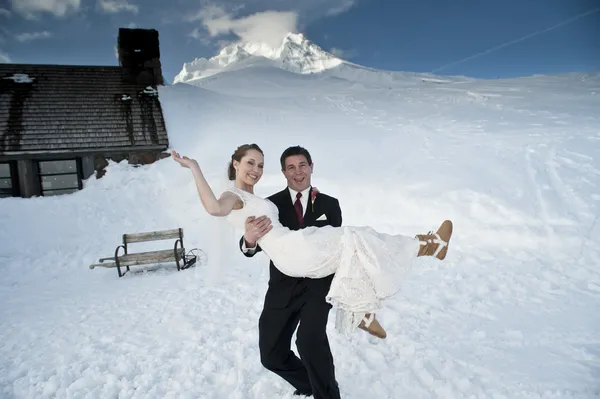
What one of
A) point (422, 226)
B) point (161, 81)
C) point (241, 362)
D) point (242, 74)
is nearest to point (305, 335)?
point (241, 362)

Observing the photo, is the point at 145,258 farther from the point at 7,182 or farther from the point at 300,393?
the point at 7,182

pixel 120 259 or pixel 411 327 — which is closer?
pixel 411 327

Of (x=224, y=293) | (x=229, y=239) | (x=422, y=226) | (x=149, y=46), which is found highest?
(x=149, y=46)

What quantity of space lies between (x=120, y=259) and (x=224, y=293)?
2864 millimetres

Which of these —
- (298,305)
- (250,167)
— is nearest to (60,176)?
(250,167)

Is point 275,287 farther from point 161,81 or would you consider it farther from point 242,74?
point 242,74

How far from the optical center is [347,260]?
222 centimetres

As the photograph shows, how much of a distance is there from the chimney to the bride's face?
14.9 metres

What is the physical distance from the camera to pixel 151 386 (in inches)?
124

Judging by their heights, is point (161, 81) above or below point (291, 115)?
above

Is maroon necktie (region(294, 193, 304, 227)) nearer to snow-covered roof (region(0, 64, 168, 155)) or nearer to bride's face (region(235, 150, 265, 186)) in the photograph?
bride's face (region(235, 150, 265, 186))

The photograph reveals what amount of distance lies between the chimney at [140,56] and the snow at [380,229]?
40.5 inches

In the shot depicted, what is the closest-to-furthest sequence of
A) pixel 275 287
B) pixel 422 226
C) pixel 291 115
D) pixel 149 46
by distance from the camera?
pixel 275 287 < pixel 422 226 < pixel 291 115 < pixel 149 46

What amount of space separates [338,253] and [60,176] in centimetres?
1345
